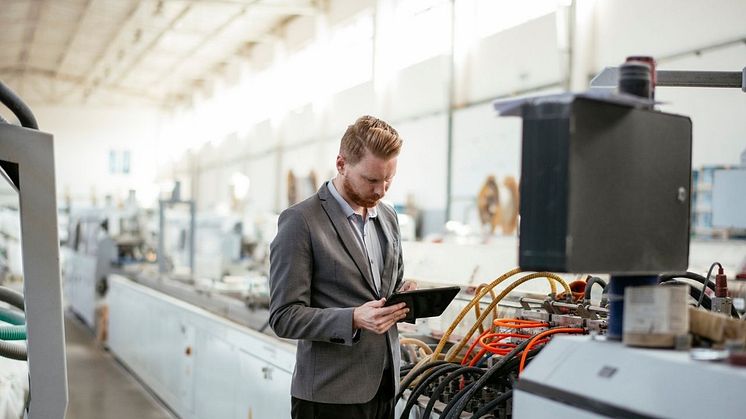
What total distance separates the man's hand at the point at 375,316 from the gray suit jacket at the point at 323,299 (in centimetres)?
3

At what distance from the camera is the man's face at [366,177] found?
1.80 meters

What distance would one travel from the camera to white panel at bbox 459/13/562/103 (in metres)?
7.50

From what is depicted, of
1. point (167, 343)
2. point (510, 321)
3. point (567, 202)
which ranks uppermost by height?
point (567, 202)

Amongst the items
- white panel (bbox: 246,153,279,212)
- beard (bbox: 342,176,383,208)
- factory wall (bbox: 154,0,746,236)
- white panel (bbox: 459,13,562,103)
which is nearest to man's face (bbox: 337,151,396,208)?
beard (bbox: 342,176,383,208)

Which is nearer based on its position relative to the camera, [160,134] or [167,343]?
[167,343]

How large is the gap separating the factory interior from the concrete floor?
33mm

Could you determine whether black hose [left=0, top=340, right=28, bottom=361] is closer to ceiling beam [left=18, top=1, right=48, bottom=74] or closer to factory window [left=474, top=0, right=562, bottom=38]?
factory window [left=474, top=0, right=562, bottom=38]

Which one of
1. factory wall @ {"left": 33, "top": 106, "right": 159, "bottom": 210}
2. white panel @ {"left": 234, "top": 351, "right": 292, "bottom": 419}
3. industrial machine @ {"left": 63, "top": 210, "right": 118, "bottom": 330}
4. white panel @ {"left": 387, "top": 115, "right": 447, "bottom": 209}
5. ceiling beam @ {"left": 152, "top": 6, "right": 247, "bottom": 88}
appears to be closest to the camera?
white panel @ {"left": 234, "top": 351, "right": 292, "bottom": 419}

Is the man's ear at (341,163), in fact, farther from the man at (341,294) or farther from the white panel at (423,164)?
the white panel at (423,164)

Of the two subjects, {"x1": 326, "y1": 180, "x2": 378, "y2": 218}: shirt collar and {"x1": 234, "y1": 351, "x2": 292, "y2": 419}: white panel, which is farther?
{"x1": 234, "y1": 351, "x2": 292, "y2": 419}: white panel

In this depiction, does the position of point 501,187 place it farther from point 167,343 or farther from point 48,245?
point 48,245

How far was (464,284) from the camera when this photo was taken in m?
2.87

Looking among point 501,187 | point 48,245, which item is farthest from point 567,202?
point 501,187

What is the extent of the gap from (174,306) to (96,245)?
406 cm
